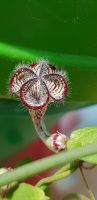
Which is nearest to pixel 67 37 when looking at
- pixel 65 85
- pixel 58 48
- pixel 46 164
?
pixel 58 48

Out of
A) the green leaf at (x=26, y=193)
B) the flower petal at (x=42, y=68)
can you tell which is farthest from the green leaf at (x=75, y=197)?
the flower petal at (x=42, y=68)

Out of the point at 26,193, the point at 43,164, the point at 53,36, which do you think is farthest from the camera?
the point at 53,36

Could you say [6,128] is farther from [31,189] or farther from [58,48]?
[31,189]

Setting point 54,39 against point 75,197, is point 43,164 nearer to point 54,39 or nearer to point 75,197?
point 75,197

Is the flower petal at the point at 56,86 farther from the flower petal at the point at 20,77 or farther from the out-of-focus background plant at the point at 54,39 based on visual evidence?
the out-of-focus background plant at the point at 54,39

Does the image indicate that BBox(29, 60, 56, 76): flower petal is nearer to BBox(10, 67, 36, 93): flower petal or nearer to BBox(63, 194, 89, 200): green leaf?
BBox(10, 67, 36, 93): flower petal

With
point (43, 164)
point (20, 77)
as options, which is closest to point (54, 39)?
point (20, 77)
